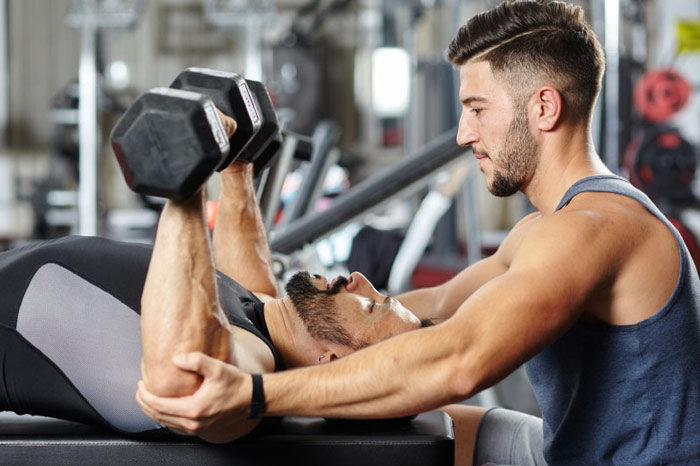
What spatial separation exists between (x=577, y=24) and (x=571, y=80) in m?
0.12

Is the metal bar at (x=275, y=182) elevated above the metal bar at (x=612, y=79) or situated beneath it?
situated beneath

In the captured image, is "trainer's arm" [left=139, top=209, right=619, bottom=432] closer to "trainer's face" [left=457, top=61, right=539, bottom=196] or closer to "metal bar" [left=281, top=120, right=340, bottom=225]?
"trainer's face" [left=457, top=61, right=539, bottom=196]

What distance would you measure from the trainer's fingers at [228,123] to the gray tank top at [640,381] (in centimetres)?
58

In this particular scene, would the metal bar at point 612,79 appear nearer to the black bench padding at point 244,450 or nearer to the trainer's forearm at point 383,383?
the black bench padding at point 244,450

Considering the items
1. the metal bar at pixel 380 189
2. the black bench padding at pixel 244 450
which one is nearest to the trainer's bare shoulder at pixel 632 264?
the black bench padding at pixel 244 450

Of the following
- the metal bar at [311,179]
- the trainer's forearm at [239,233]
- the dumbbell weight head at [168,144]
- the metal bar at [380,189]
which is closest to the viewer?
the dumbbell weight head at [168,144]

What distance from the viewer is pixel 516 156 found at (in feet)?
4.66

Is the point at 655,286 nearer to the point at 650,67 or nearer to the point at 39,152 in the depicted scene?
the point at 650,67

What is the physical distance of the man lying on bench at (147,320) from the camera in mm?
1146

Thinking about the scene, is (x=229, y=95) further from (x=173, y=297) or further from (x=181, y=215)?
(x=173, y=297)

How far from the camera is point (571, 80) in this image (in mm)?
1418

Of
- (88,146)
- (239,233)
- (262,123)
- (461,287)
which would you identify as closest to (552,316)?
(461,287)

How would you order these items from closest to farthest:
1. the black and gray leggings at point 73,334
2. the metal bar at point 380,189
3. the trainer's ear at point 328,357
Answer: the black and gray leggings at point 73,334, the trainer's ear at point 328,357, the metal bar at point 380,189

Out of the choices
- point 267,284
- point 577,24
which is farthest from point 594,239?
point 267,284
